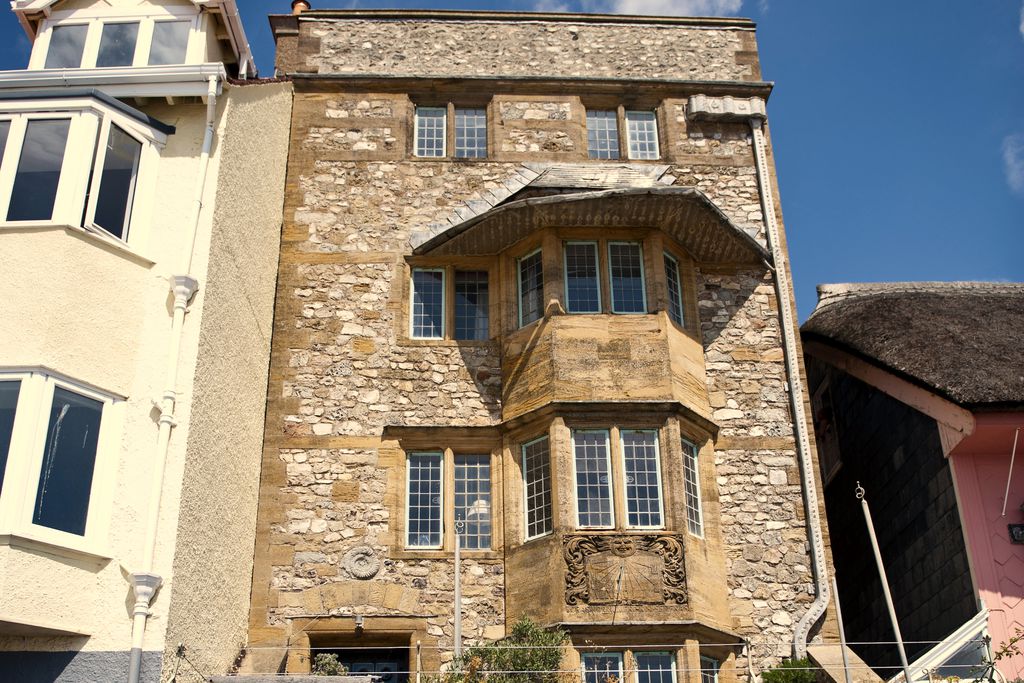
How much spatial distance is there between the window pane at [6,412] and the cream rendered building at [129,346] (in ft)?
0.05

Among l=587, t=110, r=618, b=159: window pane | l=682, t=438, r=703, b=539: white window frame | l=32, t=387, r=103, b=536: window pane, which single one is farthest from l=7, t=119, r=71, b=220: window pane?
l=682, t=438, r=703, b=539: white window frame

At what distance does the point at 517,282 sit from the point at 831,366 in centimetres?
712

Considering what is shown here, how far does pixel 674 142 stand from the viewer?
1944 cm

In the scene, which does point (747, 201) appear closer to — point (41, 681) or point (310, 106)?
point (310, 106)

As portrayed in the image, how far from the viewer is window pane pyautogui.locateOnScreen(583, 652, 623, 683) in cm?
1460

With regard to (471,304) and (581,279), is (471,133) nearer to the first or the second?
(471,304)

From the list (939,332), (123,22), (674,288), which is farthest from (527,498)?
(123,22)

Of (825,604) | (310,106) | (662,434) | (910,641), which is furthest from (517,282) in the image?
(910,641)

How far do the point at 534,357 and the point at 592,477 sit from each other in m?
2.07

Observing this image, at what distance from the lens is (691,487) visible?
642 inches

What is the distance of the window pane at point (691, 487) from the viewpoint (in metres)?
16.0

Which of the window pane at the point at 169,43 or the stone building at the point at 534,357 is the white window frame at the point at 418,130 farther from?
the window pane at the point at 169,43

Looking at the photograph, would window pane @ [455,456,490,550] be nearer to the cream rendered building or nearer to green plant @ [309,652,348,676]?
green plant @ [309,652,348,676]

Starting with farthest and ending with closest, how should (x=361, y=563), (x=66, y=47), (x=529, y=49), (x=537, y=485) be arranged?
(x=529, y=49) → (x=66, y=47) → (x=537, y=485) → (x=361, y=563)
